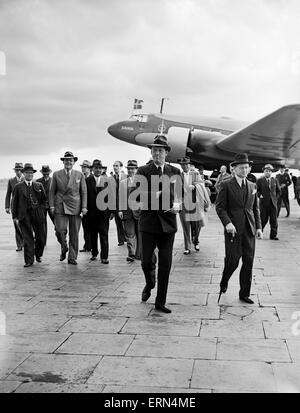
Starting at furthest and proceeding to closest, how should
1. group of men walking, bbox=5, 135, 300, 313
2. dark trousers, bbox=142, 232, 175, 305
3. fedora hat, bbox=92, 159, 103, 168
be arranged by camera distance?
fedora hat, bbox=92, 159, 103, 168
group of men walking, bbox=5, 135, 300, 313
dark trousers, bbox=142, 232, 175, 305

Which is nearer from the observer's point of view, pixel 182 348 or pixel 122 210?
pixel 182 348

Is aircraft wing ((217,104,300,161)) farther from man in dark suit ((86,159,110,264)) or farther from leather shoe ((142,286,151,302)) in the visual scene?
leather shoe ((142,286,151,302))

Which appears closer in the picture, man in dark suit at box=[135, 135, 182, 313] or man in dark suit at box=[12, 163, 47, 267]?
man in dark suit at box=[135, 135, 182, 313]

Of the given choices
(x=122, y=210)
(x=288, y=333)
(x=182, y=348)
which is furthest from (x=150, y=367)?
(x=122, y=210)

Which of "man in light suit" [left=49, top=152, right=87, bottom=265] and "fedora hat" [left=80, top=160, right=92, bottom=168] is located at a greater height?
"fedora hat" [left=80, top=160, right=92, bottom=168]

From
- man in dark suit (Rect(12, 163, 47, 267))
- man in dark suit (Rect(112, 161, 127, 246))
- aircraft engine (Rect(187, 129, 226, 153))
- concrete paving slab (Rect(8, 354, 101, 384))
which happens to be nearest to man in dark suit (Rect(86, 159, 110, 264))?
man in dark suit (Rect(112, 161, 127, 246))

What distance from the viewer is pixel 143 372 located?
3.81 meters

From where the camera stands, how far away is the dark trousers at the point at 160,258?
569cm

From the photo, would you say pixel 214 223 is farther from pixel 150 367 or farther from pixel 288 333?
pixel 150 367

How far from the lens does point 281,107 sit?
1680cm

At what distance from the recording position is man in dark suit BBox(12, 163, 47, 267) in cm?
864

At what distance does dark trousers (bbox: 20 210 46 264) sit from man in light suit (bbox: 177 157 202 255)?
8.73ft
